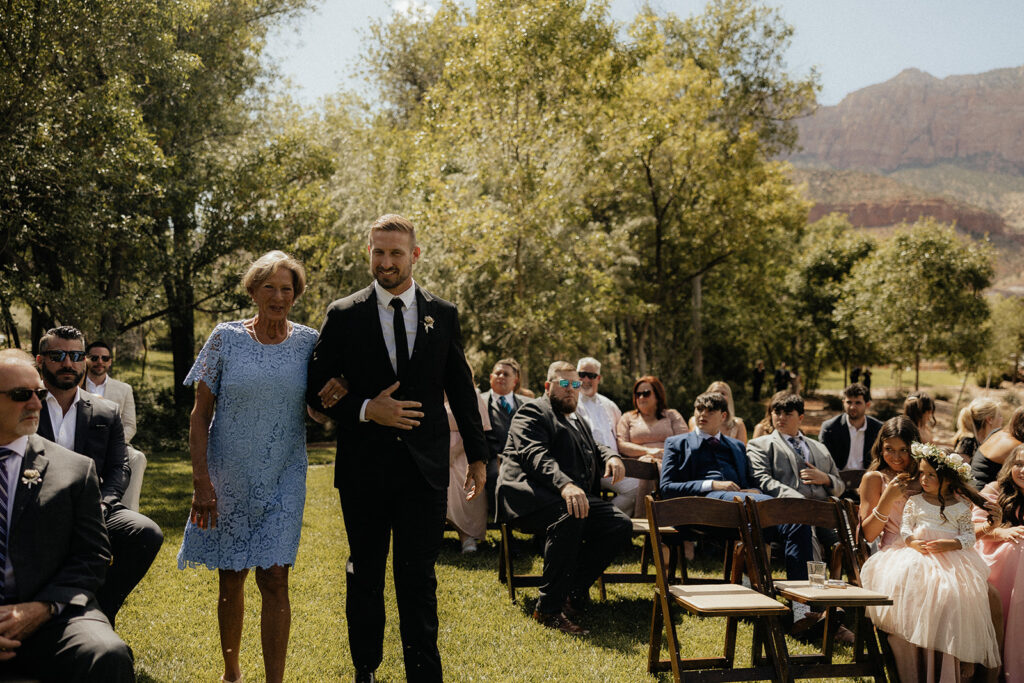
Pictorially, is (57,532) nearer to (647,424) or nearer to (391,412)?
(391,412)

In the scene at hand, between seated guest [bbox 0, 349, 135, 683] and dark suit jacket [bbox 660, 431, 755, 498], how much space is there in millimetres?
4365

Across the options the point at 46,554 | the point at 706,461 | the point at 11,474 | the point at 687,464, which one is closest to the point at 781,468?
the point at 706,461

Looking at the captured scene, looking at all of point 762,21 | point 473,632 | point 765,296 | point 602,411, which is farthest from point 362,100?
point 473,632

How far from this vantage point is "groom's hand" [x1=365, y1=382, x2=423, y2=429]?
3.28 meters

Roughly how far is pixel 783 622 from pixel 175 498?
8359 mm

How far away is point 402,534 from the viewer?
136 inches

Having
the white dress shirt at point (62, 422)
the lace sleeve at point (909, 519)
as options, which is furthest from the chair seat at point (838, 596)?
the white dress shirt at point (62, 422)

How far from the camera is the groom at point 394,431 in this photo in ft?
11.2

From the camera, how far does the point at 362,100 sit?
27.3 meters

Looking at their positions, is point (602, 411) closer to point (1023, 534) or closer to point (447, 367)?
point (1023, 534)

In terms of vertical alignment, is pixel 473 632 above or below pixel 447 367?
below

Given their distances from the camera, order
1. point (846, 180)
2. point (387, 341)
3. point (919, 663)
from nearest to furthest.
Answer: point (387, 341)
point (919, 663)
point (846, 180)

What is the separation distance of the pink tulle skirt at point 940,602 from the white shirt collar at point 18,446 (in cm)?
436

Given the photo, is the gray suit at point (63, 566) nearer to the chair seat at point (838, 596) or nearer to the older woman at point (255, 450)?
the older woman at point (255, 450)
